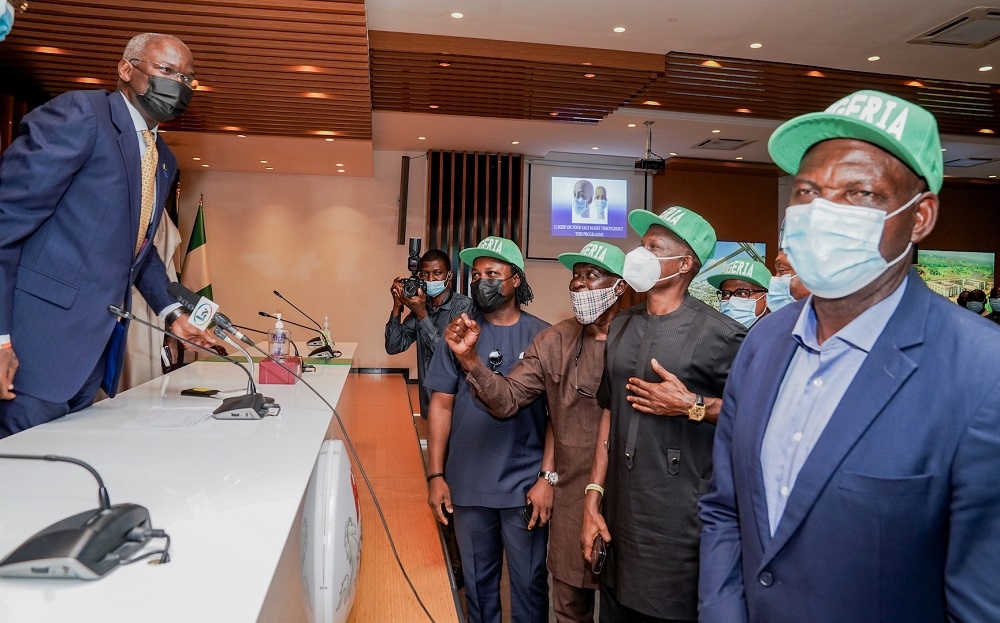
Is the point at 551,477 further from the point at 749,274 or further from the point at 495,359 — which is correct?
the point at 749,274

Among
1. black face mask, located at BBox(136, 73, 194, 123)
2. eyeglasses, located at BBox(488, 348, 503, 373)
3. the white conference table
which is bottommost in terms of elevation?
the white conference table

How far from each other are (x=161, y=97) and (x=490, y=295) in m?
1.32

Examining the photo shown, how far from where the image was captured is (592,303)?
7.76ft

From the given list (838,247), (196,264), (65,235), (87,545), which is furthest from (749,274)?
(196,264)

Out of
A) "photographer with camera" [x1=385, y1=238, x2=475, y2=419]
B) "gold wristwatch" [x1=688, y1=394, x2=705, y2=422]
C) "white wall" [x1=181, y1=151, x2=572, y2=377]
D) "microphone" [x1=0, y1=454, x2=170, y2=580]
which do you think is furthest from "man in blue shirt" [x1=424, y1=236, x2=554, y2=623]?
"white wall" [x1=181, y1=151, x2=572, y2=377]

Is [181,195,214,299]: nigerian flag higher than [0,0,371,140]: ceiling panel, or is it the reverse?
[0,0,371,140]: ceiling panel

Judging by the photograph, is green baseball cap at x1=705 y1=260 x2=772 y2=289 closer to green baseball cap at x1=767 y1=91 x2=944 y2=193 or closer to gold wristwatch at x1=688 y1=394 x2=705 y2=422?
gold wristwatch at x1=688 y1=394 x2=705 y2=422

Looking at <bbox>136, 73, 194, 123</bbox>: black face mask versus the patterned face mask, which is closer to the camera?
<bbox>136, 73, 194, 123</bbox>: black face mask

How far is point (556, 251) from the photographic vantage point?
31.9 feet

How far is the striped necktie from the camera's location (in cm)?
194

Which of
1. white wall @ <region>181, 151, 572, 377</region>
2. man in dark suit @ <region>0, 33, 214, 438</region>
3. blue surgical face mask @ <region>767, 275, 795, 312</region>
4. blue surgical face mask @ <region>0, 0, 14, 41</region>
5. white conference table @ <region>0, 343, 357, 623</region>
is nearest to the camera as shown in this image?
white conference table @ <region>0, 343, 357, 623</region>

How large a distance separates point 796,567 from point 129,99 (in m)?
2.08

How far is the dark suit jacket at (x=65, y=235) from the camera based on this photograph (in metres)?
1.65

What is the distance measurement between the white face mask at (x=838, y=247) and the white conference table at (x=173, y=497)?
88cm
